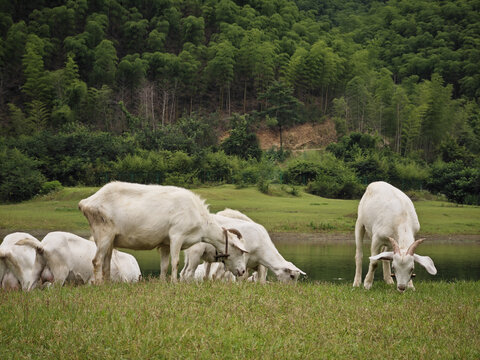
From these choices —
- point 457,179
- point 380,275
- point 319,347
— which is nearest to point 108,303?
point 319,347

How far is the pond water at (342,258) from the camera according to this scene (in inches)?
885

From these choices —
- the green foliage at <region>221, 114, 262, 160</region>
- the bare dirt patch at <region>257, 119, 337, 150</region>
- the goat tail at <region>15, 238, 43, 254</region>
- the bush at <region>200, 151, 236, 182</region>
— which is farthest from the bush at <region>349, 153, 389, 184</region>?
the goat tail at <region>15, 238, 43, 254</region>

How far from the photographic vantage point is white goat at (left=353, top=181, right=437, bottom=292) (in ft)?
37.4

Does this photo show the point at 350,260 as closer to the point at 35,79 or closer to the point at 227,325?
the point at 227,325

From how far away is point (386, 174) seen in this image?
73750 millimetres

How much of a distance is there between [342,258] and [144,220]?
59.3 feet

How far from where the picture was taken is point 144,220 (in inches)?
501

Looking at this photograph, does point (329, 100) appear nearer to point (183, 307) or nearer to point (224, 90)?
point (224, 90)

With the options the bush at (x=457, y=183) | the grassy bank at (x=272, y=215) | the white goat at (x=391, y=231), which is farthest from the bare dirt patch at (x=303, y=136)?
the white goat at (x=391, y=231)

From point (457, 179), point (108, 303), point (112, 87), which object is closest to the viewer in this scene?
point (108, 303)

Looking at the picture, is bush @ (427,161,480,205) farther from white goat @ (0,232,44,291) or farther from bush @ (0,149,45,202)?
white goat @ (0,232,44,291)

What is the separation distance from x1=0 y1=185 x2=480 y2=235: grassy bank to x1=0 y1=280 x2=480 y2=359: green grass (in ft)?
97.9

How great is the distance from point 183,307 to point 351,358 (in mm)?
2846

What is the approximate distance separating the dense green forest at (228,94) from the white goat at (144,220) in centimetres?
4678
